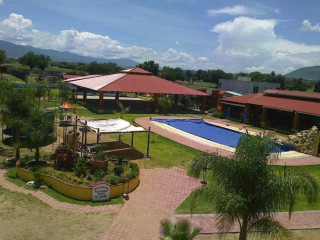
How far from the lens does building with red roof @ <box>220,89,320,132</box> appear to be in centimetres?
2639

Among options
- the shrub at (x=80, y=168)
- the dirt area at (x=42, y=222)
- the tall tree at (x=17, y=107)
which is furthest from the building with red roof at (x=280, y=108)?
the dirt area at (x=42, y=222)

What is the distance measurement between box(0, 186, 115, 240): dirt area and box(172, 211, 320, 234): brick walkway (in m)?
2.57

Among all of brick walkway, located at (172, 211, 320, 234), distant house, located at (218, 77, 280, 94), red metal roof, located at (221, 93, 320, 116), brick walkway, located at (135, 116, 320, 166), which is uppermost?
distant house, located at (218, 77, 280, 94)

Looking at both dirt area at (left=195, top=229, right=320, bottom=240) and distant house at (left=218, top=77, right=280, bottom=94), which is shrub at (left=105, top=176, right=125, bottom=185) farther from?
distant house at (left=218, top=77, right=280, bottom=94)

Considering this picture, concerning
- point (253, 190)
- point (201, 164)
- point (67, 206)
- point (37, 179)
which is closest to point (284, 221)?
point (253, 190)

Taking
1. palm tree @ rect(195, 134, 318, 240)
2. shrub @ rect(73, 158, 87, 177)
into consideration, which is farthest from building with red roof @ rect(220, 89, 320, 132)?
palm tree @ rect(195, 134, 318, 240)

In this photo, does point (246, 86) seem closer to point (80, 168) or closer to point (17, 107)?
point (17, 107)

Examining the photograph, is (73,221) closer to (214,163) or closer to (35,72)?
(214,163)

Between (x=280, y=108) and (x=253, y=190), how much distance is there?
22006 millimetres

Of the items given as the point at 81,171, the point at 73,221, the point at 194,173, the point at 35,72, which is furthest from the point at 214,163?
the point at 35,72

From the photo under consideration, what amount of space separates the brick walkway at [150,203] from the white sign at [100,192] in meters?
0.81

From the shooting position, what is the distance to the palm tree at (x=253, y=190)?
6438 millimetres

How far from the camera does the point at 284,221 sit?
1037 cm

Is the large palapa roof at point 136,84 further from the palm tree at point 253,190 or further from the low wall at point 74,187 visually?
the palm tree at point 253,190
